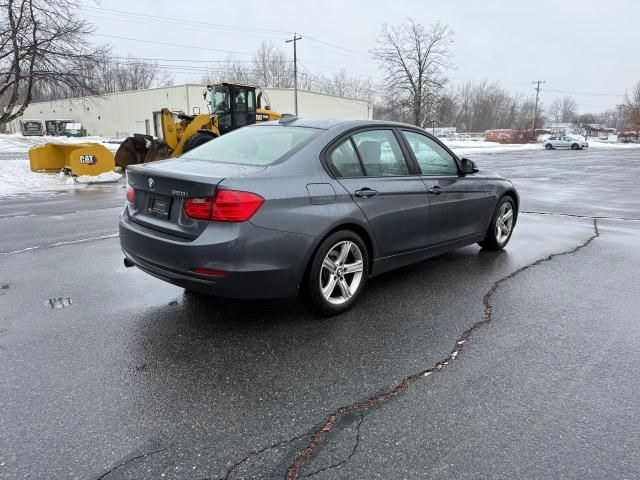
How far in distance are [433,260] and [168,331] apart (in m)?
3.31

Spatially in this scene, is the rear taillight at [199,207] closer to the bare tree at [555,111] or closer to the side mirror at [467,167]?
the side mirror at [467,167]

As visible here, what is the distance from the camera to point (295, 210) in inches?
139

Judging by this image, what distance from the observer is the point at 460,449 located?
7.91 ft

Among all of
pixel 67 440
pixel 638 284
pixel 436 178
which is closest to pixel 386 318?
pixel 436 178

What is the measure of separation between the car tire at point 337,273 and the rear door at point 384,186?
0.83 feet

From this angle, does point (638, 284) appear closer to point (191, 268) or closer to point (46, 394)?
point (191, 268)

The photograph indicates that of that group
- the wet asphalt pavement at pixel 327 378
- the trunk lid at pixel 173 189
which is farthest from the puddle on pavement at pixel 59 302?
the trunk lid at pixel 173 189

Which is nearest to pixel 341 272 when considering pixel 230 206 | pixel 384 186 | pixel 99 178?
pixel 384 186

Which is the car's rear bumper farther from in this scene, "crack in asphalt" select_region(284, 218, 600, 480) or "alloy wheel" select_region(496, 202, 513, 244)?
"alloy wheel" select_region(496, 202, 513, 244)

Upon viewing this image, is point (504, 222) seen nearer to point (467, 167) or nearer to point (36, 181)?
point (467, 167)

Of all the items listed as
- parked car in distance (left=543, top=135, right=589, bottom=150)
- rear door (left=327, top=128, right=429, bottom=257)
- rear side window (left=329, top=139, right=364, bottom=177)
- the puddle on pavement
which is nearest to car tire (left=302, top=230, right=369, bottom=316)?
rear door (left=327, top=128, right=429, bottom=257)

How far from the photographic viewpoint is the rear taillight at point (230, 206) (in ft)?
10.9

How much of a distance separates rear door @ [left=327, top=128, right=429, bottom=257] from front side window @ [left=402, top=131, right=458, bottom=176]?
0.22 meters

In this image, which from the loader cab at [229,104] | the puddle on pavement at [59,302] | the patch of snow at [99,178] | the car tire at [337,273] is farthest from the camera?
the loader cab at [229,104]
